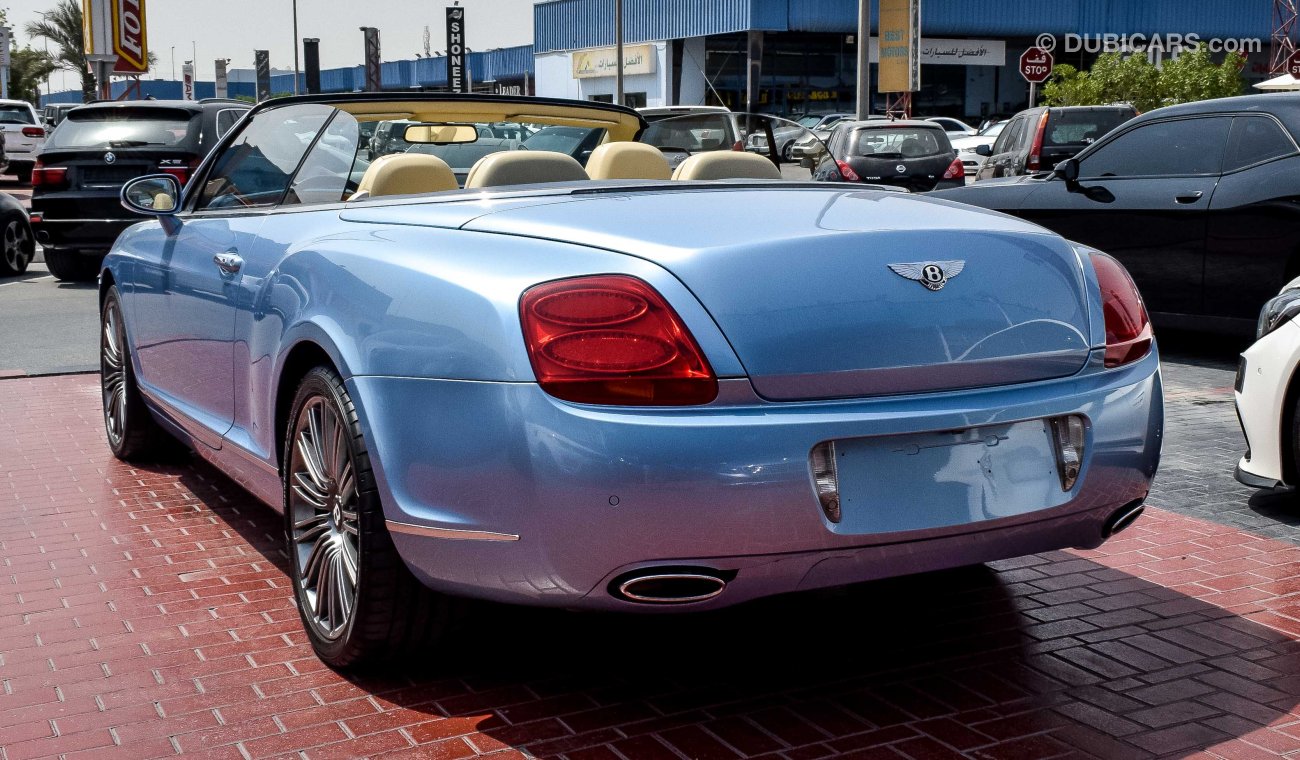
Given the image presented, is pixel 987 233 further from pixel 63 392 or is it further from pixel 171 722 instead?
pixel 63 392

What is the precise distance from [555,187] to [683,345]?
1093mm

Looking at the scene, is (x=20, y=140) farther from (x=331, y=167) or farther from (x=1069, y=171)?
(x=331, y=167)

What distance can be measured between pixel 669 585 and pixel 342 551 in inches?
40.1

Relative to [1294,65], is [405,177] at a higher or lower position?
lower

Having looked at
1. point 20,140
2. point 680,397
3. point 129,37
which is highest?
point 129,37

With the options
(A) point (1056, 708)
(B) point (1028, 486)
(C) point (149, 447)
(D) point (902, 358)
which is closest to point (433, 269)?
(D) point (902, 358)

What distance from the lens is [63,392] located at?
329 inches

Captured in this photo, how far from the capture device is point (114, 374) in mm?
6391

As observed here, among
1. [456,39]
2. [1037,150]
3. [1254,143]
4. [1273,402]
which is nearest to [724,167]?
[1273,402]

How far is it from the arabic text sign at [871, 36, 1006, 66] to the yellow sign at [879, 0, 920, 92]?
1960cm

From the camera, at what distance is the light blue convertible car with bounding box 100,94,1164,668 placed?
3.03 metres

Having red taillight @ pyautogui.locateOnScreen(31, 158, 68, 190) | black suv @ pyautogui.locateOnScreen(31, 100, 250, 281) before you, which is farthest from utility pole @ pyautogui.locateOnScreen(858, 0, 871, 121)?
red taillight @ pyautogui.locateOnScreen(31, 158, 68, 190)

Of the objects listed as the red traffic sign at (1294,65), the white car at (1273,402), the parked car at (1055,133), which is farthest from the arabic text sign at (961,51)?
the white car at (1273,402)

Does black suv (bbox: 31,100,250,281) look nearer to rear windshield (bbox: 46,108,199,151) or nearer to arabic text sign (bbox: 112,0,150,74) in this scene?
rear windshield (bbox: 46,108,199,151)
